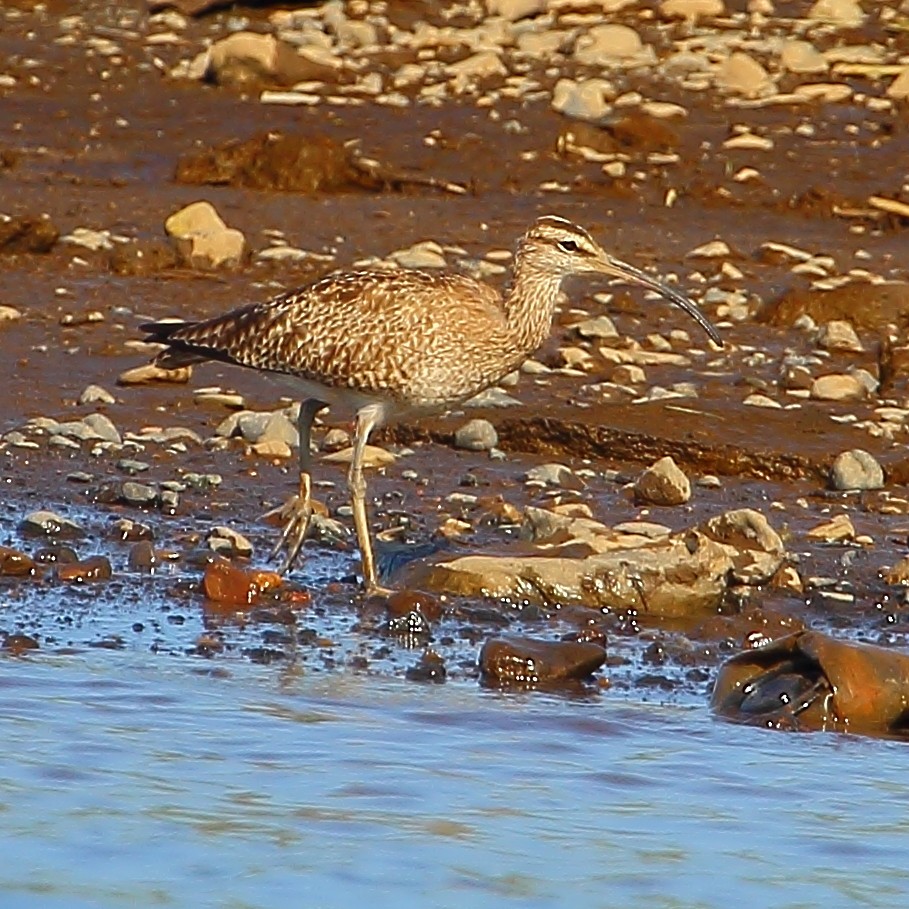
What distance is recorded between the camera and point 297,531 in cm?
956

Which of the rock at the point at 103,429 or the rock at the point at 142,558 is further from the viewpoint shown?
the rock at the point at 103,429

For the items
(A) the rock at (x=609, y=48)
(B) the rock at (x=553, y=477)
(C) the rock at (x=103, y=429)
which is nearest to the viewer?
(B) the rock at (x=553, y=477)

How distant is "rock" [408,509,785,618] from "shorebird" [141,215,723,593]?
0.37 m

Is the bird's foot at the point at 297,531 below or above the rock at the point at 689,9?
below

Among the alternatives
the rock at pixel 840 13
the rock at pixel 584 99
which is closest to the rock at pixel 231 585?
the rock at pixel 584 99

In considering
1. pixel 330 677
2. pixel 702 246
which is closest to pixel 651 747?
pixel 330 677

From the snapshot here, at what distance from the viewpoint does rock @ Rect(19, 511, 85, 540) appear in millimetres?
9836

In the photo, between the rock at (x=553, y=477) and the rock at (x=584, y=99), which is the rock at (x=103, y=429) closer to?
the rock at (x=553, y=477)

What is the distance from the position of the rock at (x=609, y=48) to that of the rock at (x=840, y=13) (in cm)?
140

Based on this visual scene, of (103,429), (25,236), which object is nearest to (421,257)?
(25,236)

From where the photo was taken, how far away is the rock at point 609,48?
17.2 m

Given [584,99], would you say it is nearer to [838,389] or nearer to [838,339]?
Result: [838,339]

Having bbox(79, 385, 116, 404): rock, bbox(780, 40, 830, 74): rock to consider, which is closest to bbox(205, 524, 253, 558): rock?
bbox(79, 385, 116, 404): rock

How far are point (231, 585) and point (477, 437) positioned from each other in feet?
7.72
